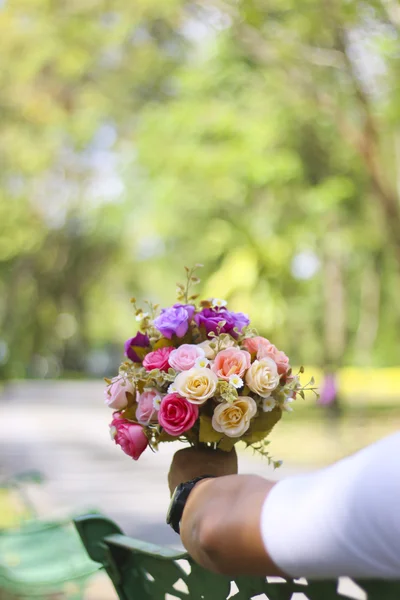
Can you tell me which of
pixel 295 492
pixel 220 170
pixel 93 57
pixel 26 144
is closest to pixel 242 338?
pixel 295 492

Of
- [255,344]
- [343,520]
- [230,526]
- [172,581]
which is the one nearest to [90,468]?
[255,344]

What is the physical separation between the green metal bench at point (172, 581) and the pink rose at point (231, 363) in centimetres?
37

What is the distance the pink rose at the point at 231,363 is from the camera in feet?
6.23

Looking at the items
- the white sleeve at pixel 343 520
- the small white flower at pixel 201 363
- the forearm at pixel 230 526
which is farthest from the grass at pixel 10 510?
the white sleeve at pixel 343 520

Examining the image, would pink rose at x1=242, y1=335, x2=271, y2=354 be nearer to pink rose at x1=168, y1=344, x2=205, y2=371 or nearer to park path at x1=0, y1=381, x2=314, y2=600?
pink rose at x1=168, y1=344, x2=205, y2=371

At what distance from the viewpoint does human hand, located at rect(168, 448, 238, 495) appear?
5.30ft

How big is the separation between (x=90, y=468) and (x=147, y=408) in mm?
11951

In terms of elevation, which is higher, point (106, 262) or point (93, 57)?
point (93, 57)

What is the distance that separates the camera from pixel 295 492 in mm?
1038

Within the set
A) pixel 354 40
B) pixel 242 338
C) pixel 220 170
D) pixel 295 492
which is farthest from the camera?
pixel 220 170

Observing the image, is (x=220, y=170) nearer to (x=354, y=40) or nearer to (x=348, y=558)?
(x=354, y=40)

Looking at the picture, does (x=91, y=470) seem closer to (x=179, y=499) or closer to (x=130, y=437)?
(x=130, y=437)

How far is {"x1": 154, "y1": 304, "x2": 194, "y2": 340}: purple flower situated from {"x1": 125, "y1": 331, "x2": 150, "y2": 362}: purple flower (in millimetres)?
52

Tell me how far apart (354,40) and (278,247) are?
43.1 feet
